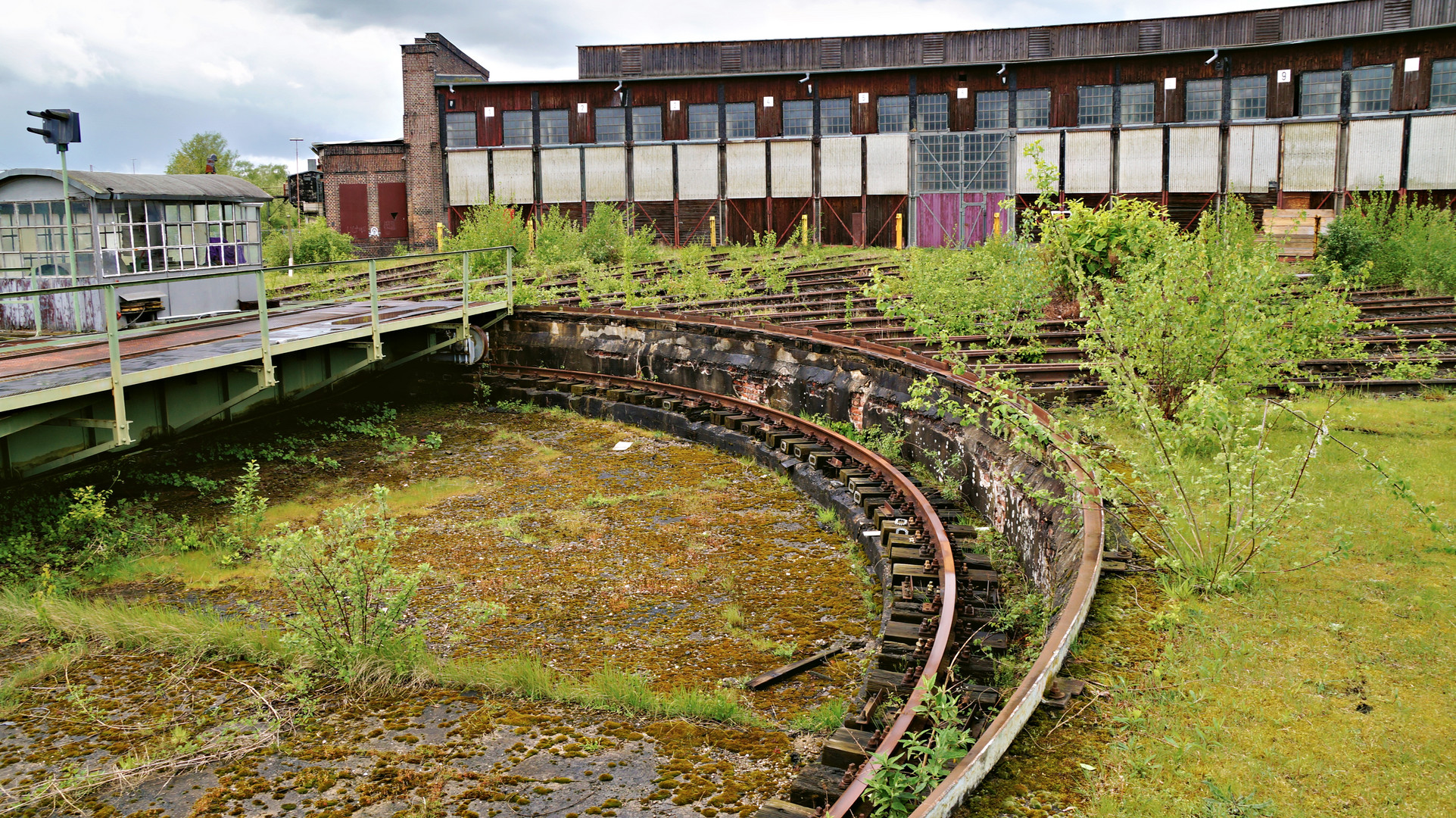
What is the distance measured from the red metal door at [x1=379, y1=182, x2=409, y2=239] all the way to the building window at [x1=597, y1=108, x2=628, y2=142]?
793 centimetres

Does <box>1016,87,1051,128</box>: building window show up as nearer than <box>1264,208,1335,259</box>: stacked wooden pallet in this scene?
No

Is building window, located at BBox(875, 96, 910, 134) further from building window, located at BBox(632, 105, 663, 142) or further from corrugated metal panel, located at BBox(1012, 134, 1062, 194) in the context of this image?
building window, located at BBox(632, 105, 663, 142)

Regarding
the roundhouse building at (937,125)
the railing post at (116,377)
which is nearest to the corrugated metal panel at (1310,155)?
the roundhouse building at (937,125)

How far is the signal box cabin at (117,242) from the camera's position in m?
14.1

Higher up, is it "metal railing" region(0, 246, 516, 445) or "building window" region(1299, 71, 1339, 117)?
"building window" region(1299, 71, 1339, 117)

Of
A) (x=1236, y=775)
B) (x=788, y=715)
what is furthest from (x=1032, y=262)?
(x=1236, y=775)

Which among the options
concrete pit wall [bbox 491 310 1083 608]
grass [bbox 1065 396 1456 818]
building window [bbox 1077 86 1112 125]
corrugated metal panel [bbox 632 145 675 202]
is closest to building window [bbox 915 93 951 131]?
building window [bbox 1077 86 1112 125]

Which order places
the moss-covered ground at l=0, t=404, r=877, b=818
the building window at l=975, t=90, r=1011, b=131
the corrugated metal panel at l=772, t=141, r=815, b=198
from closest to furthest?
the moss-covered ground at l=0, t=404, r=877, b=818 → the building window at l=975, t=90, r=1011, b=131 → the corrugated metal panel at l=772, t=141, r=815, b=198

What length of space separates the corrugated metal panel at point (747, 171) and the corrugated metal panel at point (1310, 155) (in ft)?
50.8

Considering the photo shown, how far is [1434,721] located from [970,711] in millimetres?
2110

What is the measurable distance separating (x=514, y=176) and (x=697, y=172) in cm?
614

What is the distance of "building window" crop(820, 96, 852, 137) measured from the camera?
33156mm

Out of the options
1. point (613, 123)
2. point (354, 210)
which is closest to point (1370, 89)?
point (613, 123)

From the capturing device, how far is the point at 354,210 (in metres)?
37.2
